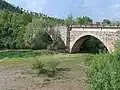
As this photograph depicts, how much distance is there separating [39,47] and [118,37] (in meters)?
19.3

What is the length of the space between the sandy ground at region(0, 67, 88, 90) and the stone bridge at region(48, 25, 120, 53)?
14.0 m

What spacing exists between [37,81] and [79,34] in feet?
88.1

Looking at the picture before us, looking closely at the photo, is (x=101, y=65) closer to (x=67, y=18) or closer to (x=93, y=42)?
(x=93, y=42)

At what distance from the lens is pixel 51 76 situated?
3234cm

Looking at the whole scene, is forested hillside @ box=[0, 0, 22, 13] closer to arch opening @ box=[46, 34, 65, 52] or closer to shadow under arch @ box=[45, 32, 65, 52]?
arch opening @ box=[46, 34, 65, 52]

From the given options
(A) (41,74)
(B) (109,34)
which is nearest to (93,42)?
(B) (109,34)

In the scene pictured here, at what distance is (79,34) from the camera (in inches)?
2175

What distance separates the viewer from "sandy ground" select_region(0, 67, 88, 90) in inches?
1062

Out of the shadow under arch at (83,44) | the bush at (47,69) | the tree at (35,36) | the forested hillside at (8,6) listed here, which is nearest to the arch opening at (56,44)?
the tree at (35,36)

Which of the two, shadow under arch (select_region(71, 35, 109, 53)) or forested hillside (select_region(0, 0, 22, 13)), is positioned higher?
forested hillside (select_region(0, 0, 22, 13))

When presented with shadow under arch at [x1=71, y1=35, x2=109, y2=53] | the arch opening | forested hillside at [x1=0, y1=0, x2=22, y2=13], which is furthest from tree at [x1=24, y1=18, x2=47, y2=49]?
forested hillside at [x1=0, y1=0, x2=22, y2=13]

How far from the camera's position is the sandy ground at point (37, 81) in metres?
27.0

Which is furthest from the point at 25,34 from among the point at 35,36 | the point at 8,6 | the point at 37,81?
the point at 8,6

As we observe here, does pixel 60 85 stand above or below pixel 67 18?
below
